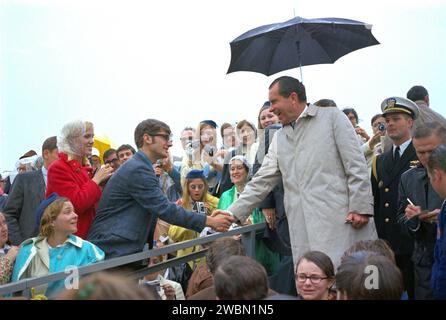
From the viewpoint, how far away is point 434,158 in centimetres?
357

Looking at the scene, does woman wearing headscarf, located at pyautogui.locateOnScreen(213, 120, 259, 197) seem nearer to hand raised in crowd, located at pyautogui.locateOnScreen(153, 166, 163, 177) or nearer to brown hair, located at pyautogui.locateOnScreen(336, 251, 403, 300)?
hand raised in crowd, located at pyautogui.locateOnScreen(153, 166, 163, 177)

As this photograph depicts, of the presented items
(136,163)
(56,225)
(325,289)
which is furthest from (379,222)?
(56,225)

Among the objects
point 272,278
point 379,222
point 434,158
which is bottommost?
point 272,278

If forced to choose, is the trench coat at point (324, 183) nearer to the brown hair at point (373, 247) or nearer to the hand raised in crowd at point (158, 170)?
the brown hair at point (373, 247)

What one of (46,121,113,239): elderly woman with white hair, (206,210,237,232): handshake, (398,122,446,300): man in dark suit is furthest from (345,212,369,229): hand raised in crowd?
(46,121,113,239): elderly woman with white hair

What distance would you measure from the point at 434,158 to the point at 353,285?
1.07m

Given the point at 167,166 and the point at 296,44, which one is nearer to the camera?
the point at 167,166

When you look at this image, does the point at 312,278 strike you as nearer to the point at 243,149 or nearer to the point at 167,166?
the point at 243,149

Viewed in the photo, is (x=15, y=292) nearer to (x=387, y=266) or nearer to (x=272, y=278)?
(x=387, y=266)

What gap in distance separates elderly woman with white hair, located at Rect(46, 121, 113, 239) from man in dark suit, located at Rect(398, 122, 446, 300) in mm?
2305

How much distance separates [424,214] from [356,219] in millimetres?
506

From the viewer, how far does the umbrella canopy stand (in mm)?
7410

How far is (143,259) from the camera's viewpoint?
3.86 metres

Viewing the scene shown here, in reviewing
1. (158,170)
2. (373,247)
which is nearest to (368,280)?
(373,247)
